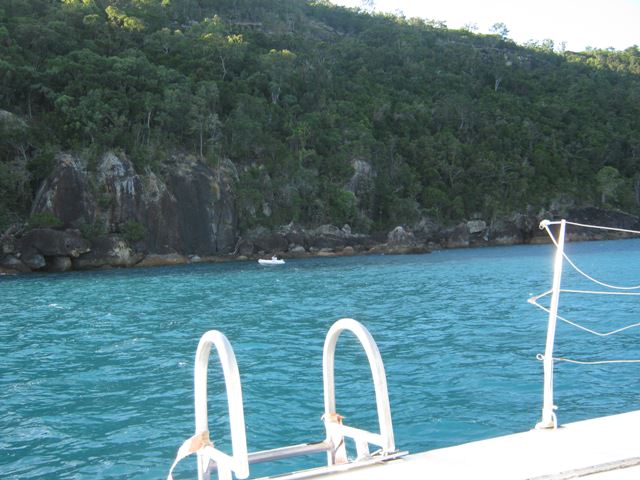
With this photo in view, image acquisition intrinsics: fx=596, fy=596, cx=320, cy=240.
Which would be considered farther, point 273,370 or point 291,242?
point 291,242

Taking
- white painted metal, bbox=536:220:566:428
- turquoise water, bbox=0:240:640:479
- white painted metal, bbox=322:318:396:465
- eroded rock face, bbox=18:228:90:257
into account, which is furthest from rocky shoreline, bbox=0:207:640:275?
white painted metal, bbox=536:220:566:428

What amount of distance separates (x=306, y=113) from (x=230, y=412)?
73388mm

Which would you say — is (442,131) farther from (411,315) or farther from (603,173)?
(411,315)

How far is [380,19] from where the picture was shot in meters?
129

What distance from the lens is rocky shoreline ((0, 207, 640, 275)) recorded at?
147 ft

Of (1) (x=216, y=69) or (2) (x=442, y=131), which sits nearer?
(1) (x=216, y=69)

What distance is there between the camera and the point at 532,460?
3.49 meters

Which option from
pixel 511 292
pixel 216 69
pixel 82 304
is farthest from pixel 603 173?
pixel 82 304

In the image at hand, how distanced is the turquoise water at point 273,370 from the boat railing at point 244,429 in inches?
148

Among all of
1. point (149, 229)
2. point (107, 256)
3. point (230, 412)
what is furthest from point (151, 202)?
point (230, 412)

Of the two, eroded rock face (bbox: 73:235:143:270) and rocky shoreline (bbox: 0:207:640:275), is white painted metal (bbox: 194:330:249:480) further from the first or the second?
eroded rock face (bbox: 73:235:143:270)

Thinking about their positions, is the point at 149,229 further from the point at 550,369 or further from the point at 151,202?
the point at 550,369

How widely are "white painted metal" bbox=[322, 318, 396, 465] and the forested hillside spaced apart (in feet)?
160

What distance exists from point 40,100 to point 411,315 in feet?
165
